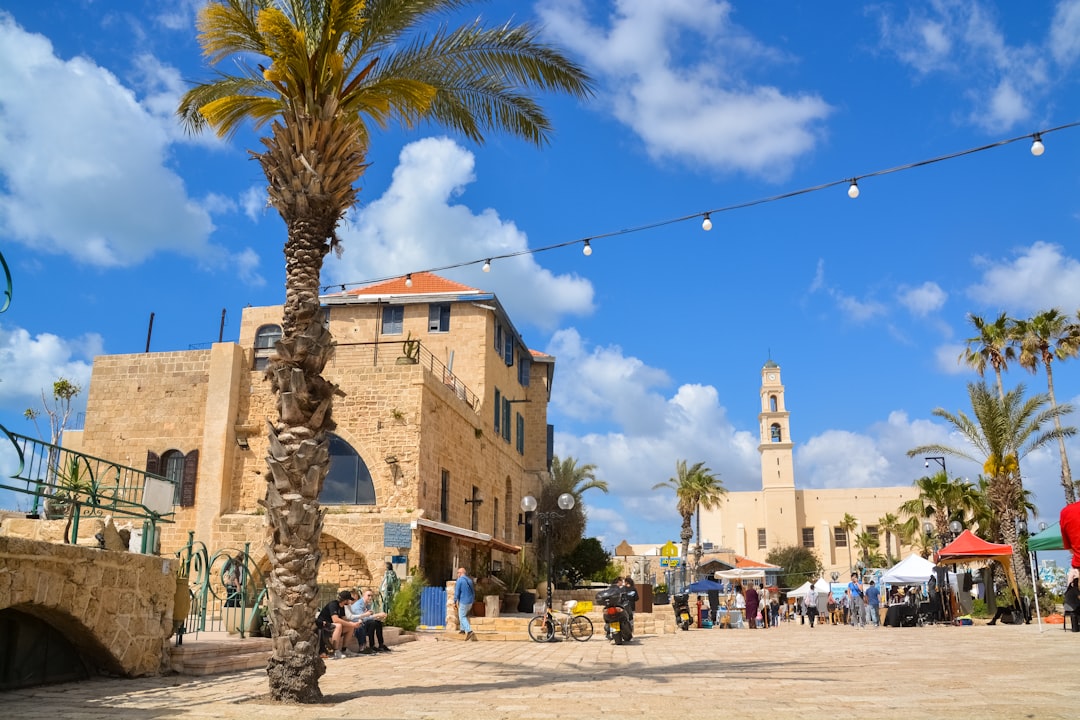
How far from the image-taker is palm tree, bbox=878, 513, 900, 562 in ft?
203

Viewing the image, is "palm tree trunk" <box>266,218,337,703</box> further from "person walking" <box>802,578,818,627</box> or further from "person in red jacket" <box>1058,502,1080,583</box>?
"person walking" <box>802,578,818,627</box>

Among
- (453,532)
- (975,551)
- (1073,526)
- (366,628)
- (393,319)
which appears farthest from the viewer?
(393,319)

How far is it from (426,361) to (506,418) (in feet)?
15.6

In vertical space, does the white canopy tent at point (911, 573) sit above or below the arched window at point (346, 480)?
below

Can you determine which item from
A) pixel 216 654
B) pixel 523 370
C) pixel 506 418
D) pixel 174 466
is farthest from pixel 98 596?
pixel 523 370

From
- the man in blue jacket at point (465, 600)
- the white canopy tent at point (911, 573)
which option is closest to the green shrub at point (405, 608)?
the man in blue jacket at point (465, 600)

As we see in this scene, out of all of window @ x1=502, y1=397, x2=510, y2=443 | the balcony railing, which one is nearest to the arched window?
the balcony railing

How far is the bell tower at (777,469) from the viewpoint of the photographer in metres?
66.4

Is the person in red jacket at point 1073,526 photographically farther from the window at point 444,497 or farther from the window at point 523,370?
the window at point 523,370

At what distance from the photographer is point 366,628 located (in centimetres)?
1320

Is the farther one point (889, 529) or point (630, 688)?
point (889, 529)

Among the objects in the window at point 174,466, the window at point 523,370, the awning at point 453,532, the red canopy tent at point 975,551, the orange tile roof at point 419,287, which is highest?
the orange tile roof at point 419,287

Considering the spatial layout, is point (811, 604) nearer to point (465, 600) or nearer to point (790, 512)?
point (465, 600)

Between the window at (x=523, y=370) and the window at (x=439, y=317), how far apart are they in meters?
5.71
